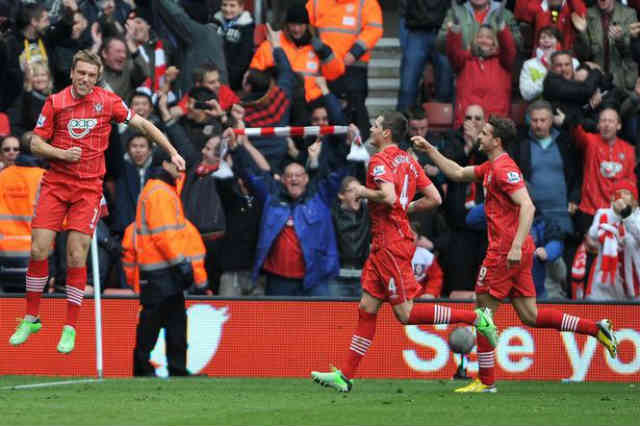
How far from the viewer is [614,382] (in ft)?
47.2

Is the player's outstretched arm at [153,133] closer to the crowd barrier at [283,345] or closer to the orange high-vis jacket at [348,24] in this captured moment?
the crowd barrier at [283,345]

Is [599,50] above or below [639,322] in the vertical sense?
above

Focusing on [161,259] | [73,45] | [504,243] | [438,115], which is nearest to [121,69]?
[73,45]

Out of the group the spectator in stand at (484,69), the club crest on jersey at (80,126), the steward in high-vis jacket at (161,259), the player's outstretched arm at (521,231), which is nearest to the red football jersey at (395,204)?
the player's outstretched arm at (521,231)

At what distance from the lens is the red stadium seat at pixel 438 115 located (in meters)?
17.9

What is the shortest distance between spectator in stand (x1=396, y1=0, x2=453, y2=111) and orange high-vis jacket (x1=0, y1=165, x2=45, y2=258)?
5287 millimetres

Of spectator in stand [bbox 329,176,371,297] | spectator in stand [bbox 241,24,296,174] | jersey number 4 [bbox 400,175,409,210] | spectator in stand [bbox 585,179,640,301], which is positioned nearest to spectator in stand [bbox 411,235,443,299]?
spectator in stand [bbox 329,176,371,297]

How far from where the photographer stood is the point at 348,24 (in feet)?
59.1

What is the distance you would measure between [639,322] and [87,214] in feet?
20.0

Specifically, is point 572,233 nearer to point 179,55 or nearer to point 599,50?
point 599,50

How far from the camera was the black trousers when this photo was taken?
45.8 feet

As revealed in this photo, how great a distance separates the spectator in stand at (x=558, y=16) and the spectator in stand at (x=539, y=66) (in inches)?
16.0

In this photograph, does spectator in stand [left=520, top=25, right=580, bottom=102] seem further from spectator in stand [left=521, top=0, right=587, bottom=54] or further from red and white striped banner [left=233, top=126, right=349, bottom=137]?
red and white striped banner [left=233, top=126, right=349, bottom=137]

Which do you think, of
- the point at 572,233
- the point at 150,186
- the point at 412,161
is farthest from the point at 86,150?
the point at 572,233
